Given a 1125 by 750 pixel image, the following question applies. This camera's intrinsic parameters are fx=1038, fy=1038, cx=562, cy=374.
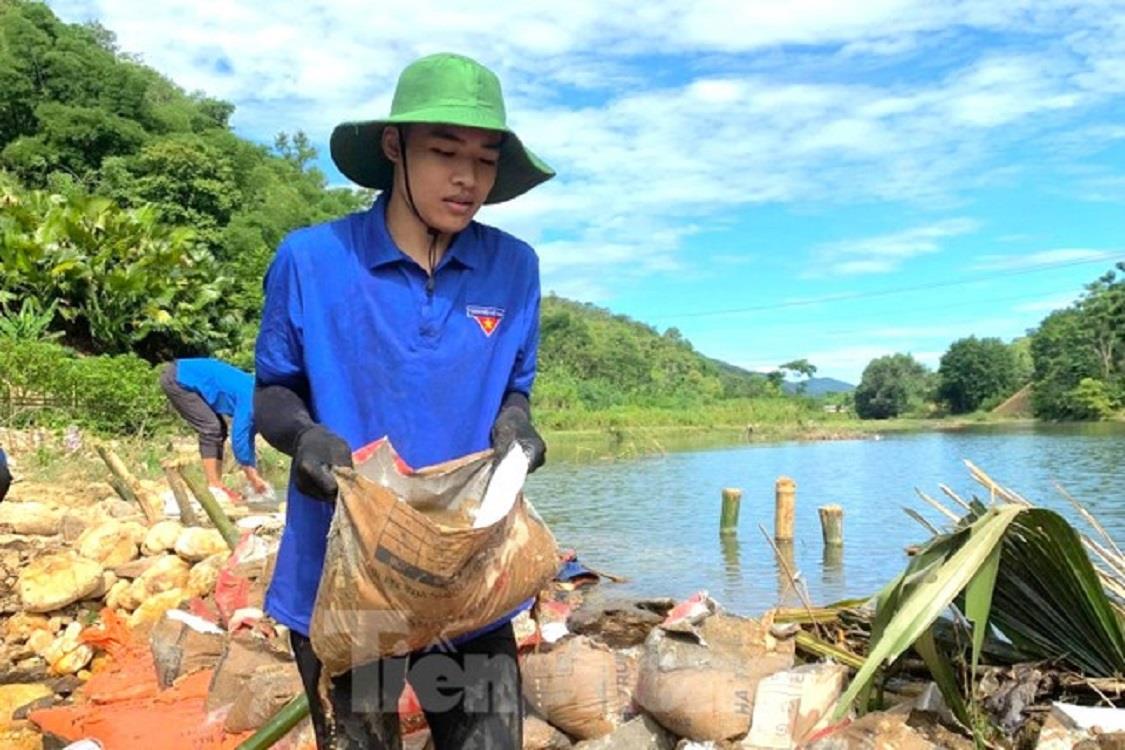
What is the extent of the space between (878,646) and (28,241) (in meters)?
19.2

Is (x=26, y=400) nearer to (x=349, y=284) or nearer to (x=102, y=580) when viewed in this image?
(x=102, y=580)

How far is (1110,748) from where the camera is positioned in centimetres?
231

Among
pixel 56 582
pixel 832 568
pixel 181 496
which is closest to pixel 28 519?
pixel 181 496

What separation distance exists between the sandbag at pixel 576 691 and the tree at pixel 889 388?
76287mm

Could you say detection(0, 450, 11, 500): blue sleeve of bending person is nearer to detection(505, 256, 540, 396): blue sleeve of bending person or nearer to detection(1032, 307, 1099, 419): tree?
detection(505, 256, 540, 396): blue sleeve of bending person

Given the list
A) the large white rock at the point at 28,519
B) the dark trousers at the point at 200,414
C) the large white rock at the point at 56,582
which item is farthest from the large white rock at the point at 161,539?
the dark trousers at the point at 200,414

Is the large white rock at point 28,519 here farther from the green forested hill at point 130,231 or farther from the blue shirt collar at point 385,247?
the green forested hill at point 130,231

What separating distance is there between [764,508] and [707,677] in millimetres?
9983

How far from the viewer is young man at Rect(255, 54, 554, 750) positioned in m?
1.58

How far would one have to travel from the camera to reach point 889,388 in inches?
3083

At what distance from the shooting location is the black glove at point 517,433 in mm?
1599

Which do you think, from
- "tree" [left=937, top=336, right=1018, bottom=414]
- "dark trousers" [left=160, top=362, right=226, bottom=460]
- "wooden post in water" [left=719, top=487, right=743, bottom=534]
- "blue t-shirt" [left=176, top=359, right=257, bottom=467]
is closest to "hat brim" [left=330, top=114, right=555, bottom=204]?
"blue t-shirt" [left=176, top=359, right=257, bottom=467]

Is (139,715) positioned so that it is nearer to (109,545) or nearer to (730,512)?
(109,545)

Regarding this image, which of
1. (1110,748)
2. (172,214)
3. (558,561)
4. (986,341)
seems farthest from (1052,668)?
(986,341)
